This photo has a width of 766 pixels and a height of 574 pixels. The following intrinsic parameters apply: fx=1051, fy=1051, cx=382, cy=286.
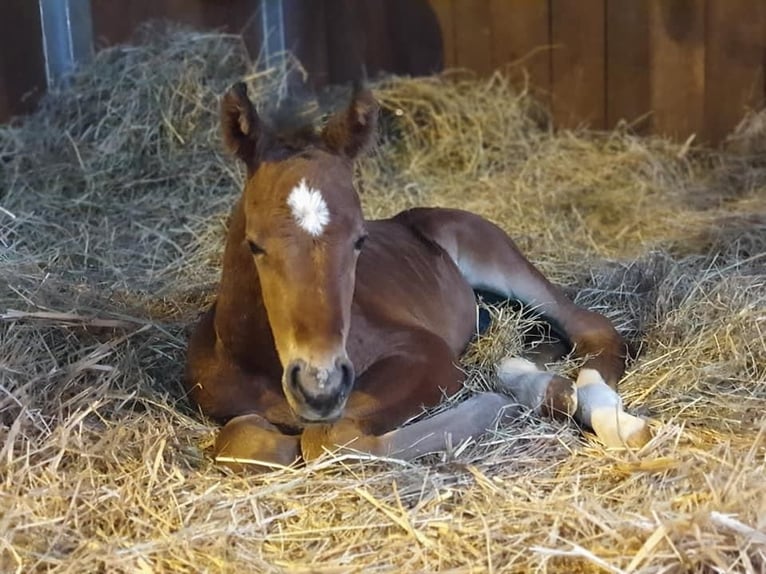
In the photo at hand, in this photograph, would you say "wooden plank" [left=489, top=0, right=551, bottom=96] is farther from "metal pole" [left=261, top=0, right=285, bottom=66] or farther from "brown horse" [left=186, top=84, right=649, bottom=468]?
"brown horse" [left=186, top=84, right=649, bottom=468]

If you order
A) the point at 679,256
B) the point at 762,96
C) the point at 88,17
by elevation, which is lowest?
the point at 679,256

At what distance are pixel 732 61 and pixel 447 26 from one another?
1640 millimetres

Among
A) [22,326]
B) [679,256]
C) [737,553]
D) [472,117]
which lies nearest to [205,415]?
[22,326]

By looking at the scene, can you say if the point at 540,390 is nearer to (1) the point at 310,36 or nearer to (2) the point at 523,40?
(2) the point at 523,40

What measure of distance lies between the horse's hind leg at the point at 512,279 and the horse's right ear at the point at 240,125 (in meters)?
1.20

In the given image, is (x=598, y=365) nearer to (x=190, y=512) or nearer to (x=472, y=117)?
(x=190, y=512)

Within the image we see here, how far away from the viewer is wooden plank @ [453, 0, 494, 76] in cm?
609

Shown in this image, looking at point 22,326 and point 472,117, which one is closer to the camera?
point 22,326

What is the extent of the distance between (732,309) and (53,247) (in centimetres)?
270

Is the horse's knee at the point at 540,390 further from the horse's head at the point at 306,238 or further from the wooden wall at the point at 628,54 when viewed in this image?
the wooden wall at the point at 628,54

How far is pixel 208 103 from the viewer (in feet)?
17.1

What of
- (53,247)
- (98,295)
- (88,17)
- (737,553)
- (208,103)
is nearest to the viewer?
(737,553)

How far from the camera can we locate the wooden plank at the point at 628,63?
570 cm

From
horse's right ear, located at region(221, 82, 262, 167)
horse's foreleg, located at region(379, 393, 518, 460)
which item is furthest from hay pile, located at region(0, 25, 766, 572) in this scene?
horse's right ear, located at region(221, 82, 262, 167)
